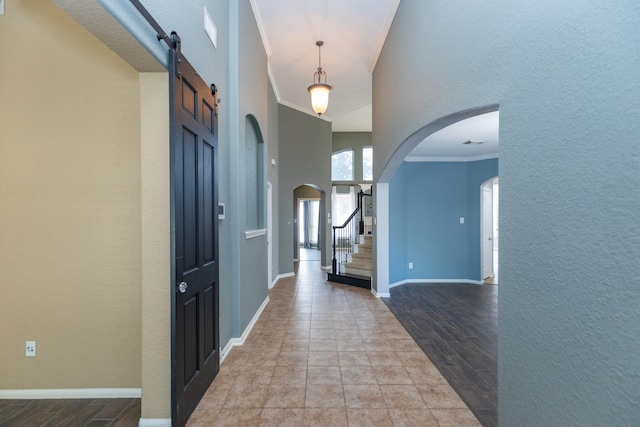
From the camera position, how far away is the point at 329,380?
251cm

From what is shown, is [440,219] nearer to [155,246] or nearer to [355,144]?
[355,144]

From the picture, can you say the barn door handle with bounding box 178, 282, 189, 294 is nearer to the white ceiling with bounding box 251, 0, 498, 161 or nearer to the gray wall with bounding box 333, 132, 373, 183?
the white ceiling with bounding box 251, 0, 498, 161

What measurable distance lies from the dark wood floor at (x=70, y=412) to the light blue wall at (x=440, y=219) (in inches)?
212

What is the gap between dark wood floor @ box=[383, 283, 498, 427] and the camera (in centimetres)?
238

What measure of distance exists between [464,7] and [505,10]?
546mm

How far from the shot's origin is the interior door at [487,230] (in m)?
6.45

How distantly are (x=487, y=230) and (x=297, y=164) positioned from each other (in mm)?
Answer: 4846

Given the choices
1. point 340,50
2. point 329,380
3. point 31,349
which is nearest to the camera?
point 31,349

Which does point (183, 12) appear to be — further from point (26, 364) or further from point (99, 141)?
point (26, 364)

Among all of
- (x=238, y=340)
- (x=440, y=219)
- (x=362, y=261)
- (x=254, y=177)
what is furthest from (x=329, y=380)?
(x=440, y=219)

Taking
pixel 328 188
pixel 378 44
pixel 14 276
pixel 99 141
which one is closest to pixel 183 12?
pixel 99 141

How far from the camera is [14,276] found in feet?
7.32

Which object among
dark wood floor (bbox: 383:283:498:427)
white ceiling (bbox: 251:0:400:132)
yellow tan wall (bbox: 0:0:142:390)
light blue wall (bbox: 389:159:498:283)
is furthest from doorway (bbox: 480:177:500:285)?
yellow tan wall (bbox: 0:0:142:390)

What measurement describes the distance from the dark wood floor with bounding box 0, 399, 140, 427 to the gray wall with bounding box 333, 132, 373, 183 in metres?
9.73
